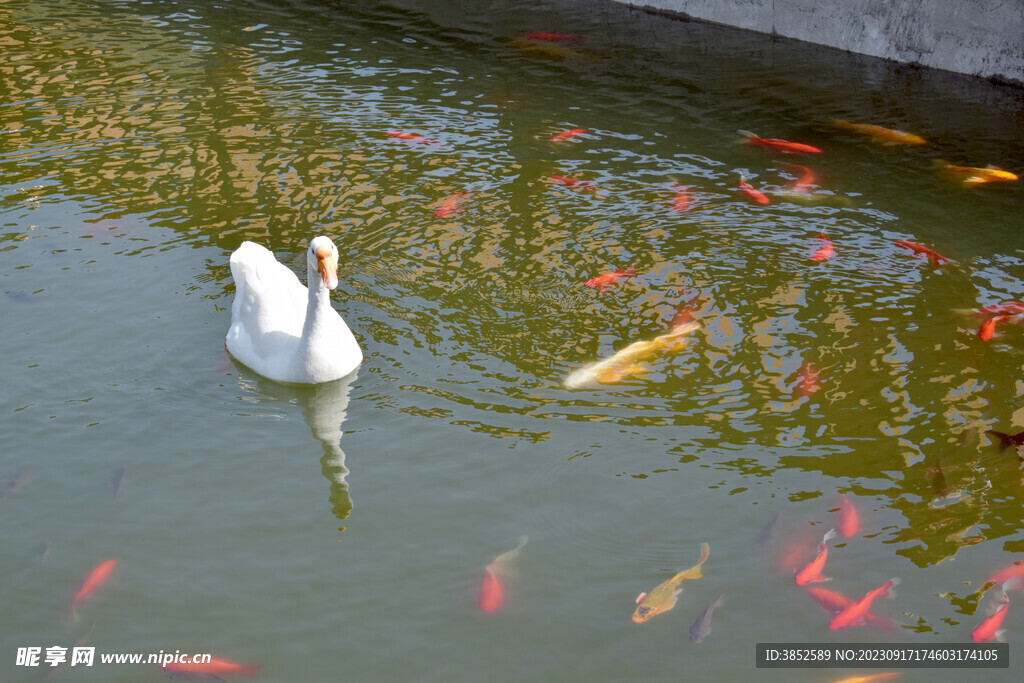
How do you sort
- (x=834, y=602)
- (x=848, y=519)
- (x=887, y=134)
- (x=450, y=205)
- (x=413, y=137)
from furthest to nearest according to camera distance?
(x=887, y=134) < (x=413, y=137) < (x=450, y=205) < (x=848, y=519) < (x=834, y=602)

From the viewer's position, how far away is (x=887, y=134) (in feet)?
33.6

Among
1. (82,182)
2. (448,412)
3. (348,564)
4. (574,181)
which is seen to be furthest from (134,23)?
(348,564)

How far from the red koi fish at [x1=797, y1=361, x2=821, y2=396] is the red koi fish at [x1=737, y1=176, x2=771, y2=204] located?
2527 millimetres

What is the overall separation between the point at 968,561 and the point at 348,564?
313 cm

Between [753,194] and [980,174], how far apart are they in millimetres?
2249

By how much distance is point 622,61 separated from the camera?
1269cm

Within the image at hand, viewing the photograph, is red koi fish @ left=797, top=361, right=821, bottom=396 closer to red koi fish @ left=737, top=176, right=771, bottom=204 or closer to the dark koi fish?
the dark koi fish

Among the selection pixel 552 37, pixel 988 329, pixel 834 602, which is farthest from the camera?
pixel 552 37

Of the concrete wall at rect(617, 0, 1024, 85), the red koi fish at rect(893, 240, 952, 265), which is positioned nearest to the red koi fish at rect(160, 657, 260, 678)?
the red koi fish at rect(893, 240, 952, 265)

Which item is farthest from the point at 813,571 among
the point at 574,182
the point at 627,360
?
the point at 574,182

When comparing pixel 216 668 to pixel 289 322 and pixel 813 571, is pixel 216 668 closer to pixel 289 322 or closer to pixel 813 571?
pixel 289 322

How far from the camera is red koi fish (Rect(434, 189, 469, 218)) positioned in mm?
8641

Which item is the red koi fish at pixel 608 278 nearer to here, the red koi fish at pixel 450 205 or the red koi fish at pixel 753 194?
the red koi fish at pixel 450 205

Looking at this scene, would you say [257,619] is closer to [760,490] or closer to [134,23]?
[760,490]
